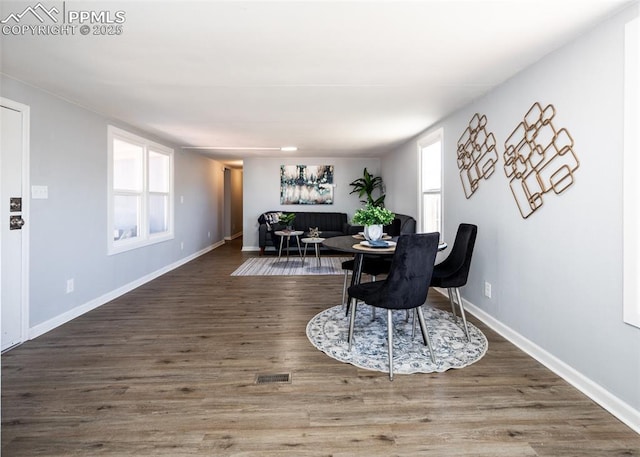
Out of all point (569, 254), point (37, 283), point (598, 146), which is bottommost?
point (37, 283)

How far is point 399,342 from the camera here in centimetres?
263

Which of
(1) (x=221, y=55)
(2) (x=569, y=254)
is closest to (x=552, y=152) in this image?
(2) (x=569, y=254)

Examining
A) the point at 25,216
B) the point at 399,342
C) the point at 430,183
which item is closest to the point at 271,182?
the point at 430,183

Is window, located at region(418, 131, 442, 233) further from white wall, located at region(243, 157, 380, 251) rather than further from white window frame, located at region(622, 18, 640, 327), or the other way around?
white wall, located at region(243, 157, 380, 251)

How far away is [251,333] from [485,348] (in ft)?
6.03

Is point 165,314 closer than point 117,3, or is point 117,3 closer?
point 117,3

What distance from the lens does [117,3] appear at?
1699 millimetres

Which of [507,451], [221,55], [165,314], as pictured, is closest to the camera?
[507,451]

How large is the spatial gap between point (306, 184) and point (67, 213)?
516 centimetres

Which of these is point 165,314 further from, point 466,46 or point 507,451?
point 466,46

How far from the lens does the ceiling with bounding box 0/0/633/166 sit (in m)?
1.77

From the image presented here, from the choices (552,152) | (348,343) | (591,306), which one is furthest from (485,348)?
(552,152)

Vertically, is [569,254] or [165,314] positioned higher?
[569,254]

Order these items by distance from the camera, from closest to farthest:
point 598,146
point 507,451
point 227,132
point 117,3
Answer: point 507,451 < point 117,3 < point 598,146 < point 227,132
